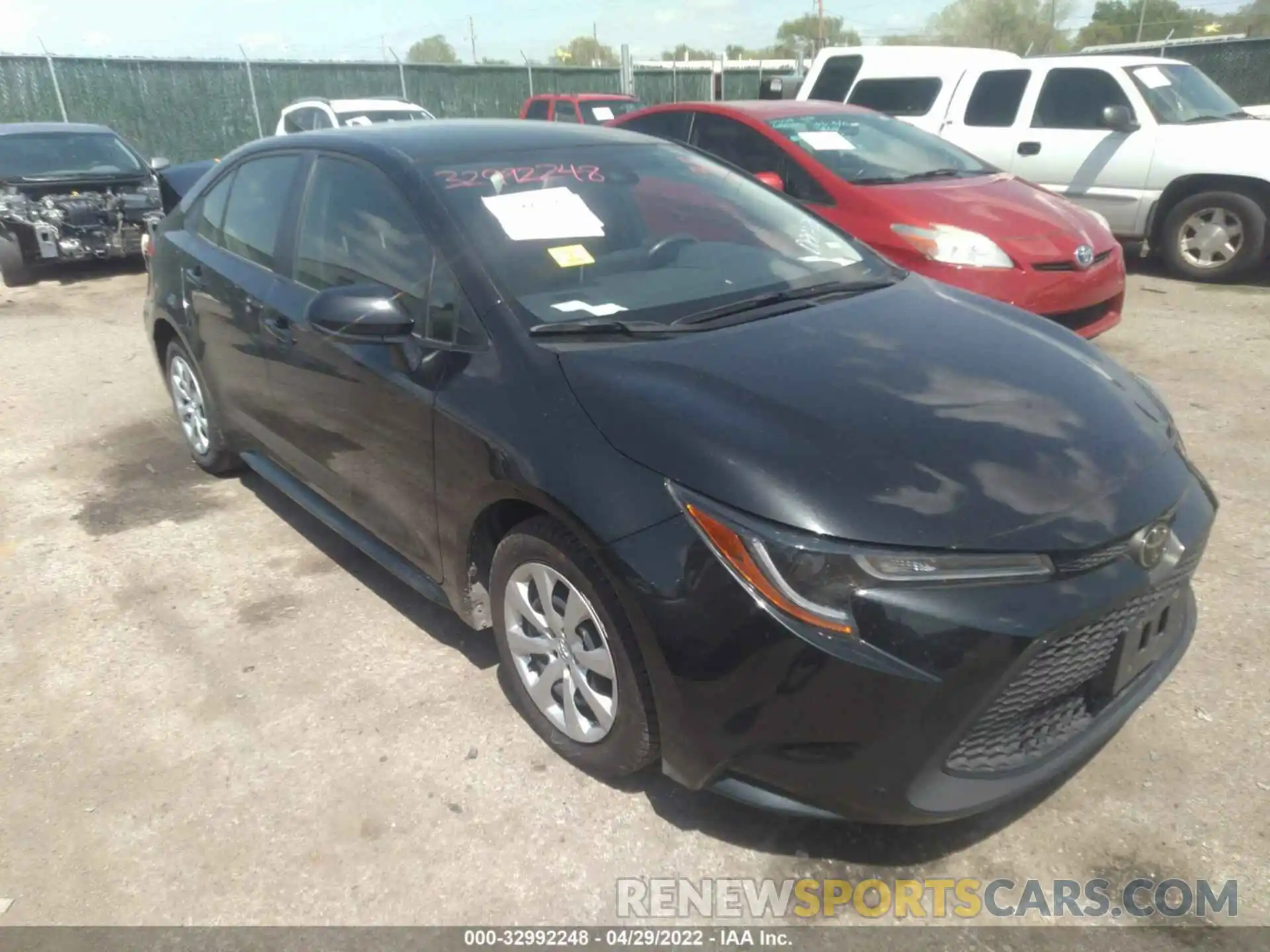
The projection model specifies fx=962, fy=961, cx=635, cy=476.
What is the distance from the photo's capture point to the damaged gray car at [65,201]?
9008 mm

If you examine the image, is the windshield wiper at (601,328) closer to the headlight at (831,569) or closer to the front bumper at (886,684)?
the front bumper at (886,684)

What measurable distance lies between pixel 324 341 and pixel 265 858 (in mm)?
1649

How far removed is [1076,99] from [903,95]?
1630 millimetres

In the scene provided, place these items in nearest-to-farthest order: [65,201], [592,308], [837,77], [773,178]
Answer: [592,308], [773,178], [65,201], [837,77]

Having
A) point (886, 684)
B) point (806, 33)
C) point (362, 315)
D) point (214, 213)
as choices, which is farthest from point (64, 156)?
point (806, 33)

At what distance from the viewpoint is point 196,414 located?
184 inches

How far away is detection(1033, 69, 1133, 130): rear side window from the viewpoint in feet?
27.4

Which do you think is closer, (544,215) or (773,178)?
(544,215)

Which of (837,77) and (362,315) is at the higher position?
(837,77)

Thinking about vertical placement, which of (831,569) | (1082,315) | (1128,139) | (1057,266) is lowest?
(1082,315)

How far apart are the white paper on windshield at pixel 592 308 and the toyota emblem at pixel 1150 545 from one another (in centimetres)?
148

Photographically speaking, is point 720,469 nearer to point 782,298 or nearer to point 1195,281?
point 782,298

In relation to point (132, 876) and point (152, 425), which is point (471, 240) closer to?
point (132, 876)

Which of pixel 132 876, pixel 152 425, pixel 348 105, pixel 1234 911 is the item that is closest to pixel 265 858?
pixel 132 876
